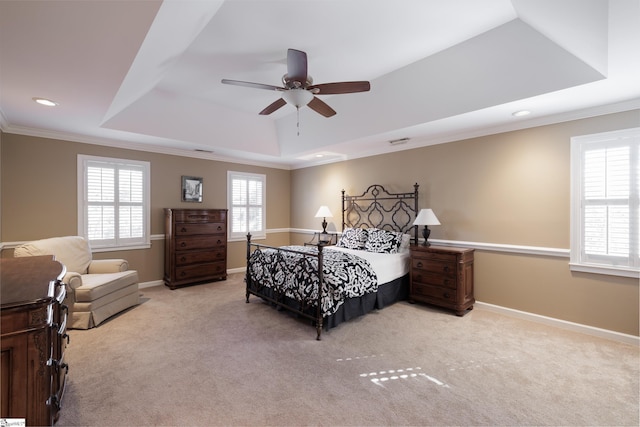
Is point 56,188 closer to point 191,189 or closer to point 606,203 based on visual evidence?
point 191,189

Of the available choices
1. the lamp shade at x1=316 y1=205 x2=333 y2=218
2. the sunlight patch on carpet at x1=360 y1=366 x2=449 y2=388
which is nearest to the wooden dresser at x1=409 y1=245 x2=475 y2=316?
the sunlight patch on carpet at x1=360 y1=366 x2=449 y2=388

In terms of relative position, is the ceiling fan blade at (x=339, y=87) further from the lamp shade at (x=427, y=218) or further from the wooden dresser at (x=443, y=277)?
the wooden dresser at (x=443, y=277)

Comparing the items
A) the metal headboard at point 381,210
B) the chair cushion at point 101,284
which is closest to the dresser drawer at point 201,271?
the chair cushion at point 101,284

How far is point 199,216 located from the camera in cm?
527

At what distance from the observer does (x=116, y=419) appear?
1914 mm

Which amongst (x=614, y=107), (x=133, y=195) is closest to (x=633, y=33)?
(x=614, y=107)

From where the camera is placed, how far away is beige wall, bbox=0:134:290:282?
3.99 metres

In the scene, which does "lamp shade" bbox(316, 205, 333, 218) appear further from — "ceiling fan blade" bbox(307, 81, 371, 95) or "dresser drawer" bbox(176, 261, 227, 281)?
"ceiling fan blade" bbox(307, 81, 371, 95)

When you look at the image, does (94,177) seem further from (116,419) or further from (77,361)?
(116,419)

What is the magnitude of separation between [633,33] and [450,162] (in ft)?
Answer: 7.92

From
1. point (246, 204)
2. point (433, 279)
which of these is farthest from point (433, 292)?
point (246, 204)

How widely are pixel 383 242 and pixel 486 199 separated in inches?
63.9

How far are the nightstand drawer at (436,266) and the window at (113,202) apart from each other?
15.6 ft

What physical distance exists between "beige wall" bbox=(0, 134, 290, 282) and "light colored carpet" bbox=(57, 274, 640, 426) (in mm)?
1863
